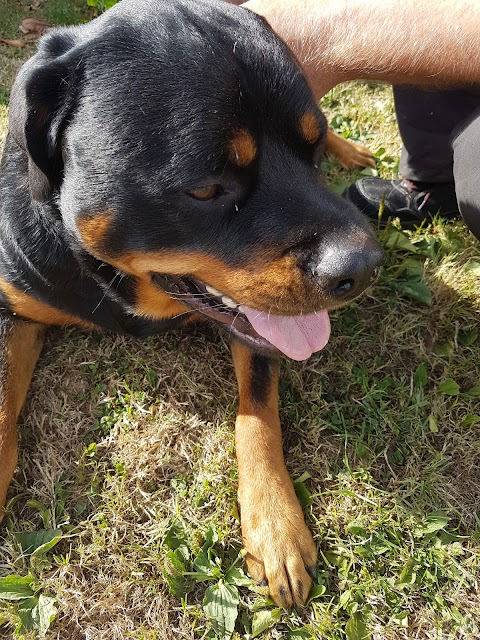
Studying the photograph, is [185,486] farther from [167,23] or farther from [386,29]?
[386,29]

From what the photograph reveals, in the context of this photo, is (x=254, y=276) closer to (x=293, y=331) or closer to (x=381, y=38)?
(x=293, y=331)

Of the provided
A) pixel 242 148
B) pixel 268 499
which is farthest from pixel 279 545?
pixel 242 148

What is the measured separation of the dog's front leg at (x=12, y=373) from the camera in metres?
2.10

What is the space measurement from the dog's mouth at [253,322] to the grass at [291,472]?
19.0 inches

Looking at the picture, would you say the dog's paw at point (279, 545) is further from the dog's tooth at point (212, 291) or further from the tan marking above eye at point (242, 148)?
the tan marking above eye at point (242, 148)

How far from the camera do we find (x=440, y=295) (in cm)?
273

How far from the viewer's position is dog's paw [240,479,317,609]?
1938 millimetres

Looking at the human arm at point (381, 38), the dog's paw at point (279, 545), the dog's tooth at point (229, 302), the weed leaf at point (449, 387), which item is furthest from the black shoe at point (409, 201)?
the dog's paw at point (279, 545)

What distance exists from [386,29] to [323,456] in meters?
1.71

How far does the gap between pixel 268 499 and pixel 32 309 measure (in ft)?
3.87

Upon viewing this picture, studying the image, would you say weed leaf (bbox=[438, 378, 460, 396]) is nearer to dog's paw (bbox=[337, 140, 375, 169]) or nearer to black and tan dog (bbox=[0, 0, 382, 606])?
black and tan dog (bbox=[0, 0, 382, 606])

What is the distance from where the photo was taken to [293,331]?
6.56ft

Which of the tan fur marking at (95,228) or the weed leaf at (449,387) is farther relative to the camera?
the weed leaf at (449,387)

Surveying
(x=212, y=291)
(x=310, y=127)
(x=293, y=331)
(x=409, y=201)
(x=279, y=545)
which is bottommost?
Answer: (x=279, y=545)
